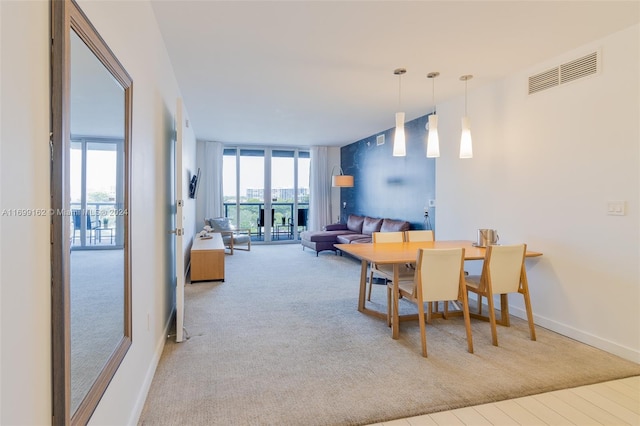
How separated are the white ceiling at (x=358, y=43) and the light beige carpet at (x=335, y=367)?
2529 mm

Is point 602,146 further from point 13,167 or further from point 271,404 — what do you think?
point 13,167

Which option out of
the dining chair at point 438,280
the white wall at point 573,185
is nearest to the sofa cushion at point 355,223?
the white wall at point 573,185

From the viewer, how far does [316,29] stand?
8.67 ft

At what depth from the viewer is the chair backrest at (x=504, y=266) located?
9.57 ft

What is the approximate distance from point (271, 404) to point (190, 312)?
75.4 inches

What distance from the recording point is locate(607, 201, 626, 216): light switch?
2.65 meters

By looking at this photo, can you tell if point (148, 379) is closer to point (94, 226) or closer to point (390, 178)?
point (94, 226)

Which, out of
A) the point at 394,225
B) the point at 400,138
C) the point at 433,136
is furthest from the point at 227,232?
the point at 433,136

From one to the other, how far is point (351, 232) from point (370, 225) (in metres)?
0.75

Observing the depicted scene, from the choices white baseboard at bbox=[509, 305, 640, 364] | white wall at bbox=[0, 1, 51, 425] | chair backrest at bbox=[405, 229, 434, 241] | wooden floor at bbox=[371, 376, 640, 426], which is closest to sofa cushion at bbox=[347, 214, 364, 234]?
chair backrest at bbox=[405, 229, 434, 241]

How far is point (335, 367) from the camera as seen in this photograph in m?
2.47

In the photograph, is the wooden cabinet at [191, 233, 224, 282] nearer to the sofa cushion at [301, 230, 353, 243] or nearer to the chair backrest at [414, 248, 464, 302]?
the sofa cushion at [301, 230, 353, 243]

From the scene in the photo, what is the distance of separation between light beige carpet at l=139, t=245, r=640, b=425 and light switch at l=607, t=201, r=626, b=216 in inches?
44.2

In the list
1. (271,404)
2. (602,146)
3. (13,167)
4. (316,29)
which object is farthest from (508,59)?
(13,167)
